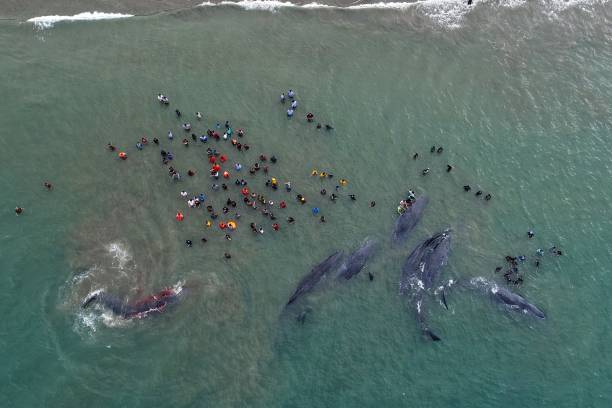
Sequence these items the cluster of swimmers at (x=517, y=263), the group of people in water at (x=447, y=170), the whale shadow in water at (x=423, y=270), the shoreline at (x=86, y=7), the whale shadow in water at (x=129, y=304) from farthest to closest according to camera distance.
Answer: the shoreline at (x=86, y=7), the group of people in water at (x=447, y=170), the cluster of swimmers at (x=517, y=263), the whale shadow in water at (x=423, y=270), the whale shadow in water at (x=129, y=304)

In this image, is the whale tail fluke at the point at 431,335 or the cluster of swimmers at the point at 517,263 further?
the cluster of swimmers at the point at 517,263

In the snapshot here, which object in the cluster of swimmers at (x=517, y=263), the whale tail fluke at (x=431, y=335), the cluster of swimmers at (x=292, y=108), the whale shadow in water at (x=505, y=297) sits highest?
the cluster of swimmers at (x=292, y=108)

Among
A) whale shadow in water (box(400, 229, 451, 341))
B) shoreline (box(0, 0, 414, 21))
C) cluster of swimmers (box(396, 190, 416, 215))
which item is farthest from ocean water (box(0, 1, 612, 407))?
shoreline (box(0, 0, 414, 21))

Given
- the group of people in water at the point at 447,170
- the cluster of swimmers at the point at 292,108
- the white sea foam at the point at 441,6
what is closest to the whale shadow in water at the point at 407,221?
the group of people in water at the point at 447,170

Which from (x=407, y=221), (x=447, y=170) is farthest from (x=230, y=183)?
(x=447, y=170)

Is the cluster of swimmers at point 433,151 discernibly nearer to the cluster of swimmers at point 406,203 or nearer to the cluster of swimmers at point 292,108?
the cluster of swimmers at point 406,203

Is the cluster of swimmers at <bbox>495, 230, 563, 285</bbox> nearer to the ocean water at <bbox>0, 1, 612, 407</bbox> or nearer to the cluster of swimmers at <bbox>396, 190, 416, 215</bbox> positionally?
the ocean water at <bbox>0, 1, 612, 407</bbox>

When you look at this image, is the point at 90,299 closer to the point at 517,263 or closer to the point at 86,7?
the point at 86,7
